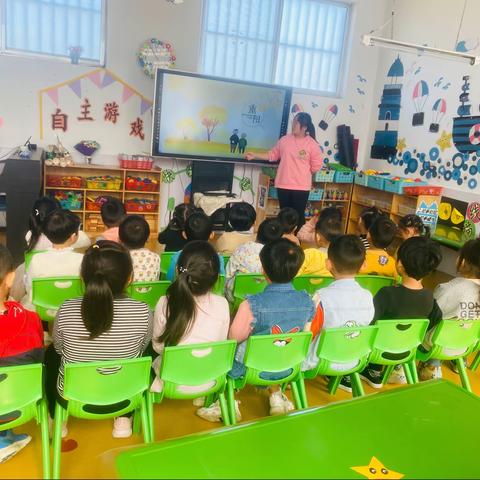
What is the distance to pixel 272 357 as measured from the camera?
1930 mm

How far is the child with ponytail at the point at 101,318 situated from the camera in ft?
5.49

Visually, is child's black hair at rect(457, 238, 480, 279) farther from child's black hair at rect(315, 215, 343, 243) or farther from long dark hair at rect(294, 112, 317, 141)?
long dark hair at rect(294, 112, 317, 141)

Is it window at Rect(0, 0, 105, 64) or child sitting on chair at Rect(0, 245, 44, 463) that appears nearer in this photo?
child sitting on chair at Rect(0, 245, 44, 463)

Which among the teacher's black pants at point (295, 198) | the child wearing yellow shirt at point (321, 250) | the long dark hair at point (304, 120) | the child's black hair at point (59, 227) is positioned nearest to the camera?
the child's black hair at point (59, 227)

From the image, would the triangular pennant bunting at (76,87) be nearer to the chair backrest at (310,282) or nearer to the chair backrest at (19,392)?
the chair backrest at (310,282)

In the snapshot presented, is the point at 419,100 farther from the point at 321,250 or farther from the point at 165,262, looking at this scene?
the point at 165,262

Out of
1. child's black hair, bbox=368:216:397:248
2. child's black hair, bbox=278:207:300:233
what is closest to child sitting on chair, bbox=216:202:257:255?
child's black hair, bbox=278:207:300:233

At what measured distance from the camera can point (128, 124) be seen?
5.57 m

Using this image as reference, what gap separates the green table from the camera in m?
0.99

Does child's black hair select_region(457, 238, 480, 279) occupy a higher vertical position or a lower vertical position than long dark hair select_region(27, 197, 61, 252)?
higher

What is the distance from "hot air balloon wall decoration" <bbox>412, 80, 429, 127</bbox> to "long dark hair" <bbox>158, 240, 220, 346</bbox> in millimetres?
4615

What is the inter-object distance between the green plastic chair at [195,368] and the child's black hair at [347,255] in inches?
29.5

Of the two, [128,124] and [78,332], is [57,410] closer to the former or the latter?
[78,332]

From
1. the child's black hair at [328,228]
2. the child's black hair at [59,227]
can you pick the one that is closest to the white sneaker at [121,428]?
the child's black hair at [59,227]
